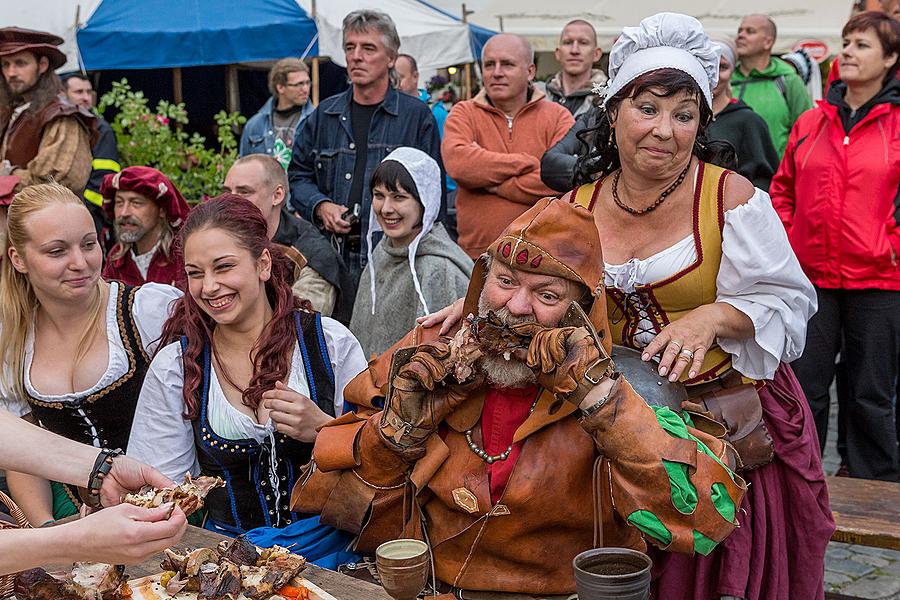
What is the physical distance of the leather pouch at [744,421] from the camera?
2822 mm

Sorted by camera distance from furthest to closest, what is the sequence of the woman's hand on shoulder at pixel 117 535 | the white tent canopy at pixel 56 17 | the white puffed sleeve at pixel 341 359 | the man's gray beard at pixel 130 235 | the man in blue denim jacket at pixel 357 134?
1. the white tent canopy at pixel 56 17
2. the man in blue denim jacket at pixel 357 134
3. the man's gray beard at pixel 130 235
4. the white puffed sleeve at pixel 341 359
5. the woman's hand on shoulder at pixel 117 535

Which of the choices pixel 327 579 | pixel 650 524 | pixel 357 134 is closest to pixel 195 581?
pixel 327 579

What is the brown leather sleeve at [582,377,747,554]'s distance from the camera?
2324 mm

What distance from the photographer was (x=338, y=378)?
3.37 m

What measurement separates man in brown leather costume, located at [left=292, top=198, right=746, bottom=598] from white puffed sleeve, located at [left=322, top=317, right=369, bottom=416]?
578 millimetres

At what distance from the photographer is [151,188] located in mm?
4836

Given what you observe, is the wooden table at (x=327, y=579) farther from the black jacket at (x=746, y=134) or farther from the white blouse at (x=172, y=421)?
the black jacket at (x=746, y=134)

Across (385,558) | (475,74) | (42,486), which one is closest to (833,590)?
(385,558)

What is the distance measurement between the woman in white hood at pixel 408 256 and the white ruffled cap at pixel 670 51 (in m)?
1.64

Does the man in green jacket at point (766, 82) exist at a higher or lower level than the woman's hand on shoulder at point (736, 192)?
higher

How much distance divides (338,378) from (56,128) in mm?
3143

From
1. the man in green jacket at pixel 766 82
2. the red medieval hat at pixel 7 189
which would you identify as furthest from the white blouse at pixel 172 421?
the man in green jacket at pixel 766 82

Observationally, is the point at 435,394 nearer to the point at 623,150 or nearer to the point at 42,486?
the point at 623,150

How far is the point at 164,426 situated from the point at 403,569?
1.43m
